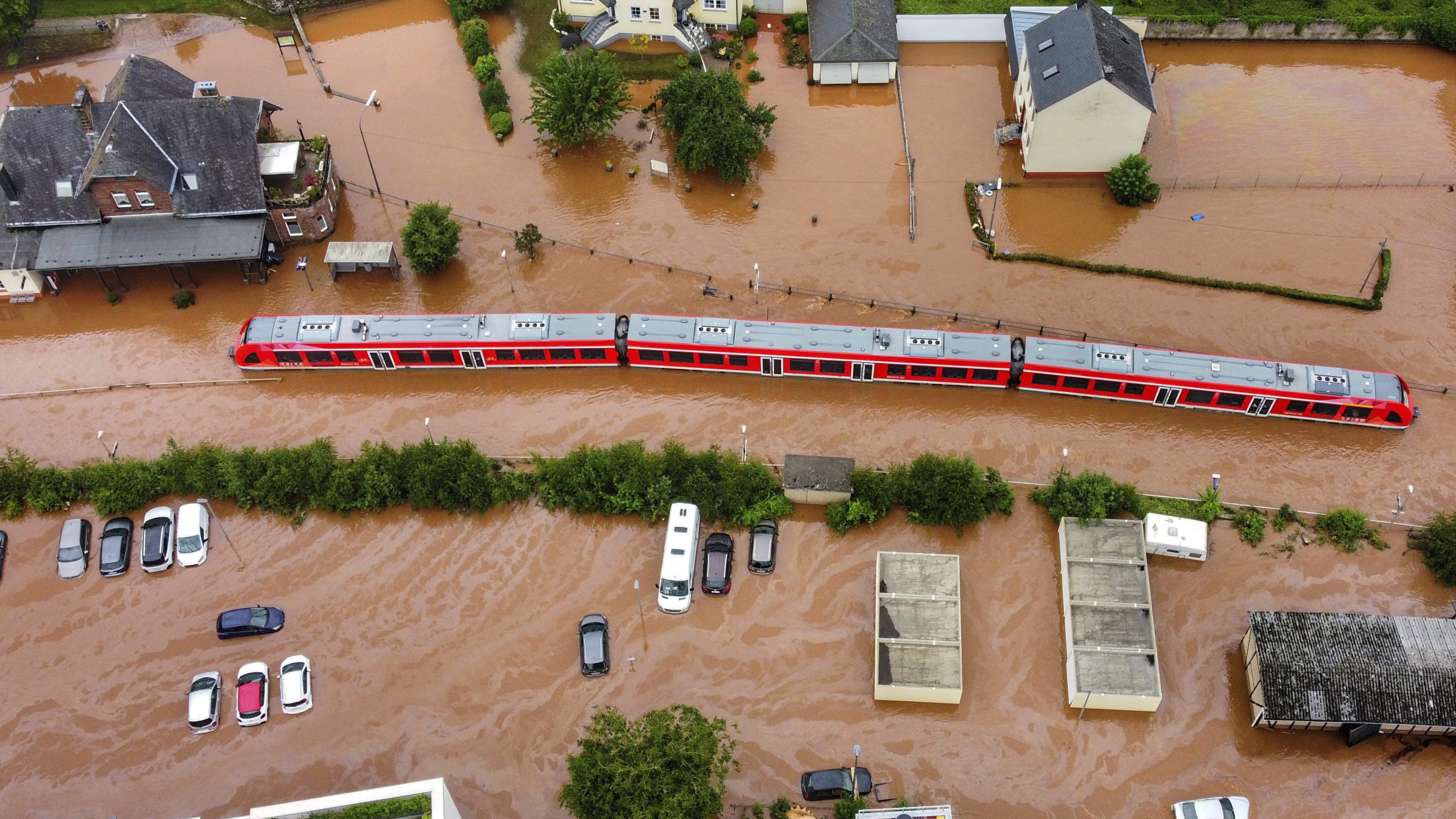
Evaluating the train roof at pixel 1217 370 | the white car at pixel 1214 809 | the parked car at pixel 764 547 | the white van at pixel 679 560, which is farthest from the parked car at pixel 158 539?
the white car at pixel 1214 809

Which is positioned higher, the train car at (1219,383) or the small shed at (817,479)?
the train car at (1219,383)

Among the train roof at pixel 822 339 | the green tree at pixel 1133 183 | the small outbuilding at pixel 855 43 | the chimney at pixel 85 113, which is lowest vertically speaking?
the train roof at pixel 822 339

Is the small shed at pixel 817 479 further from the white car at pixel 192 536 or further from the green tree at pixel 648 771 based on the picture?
the white car at pixel 192 536

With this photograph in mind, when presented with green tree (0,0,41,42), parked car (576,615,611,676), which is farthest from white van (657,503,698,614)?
green tree (0,0,41,42)

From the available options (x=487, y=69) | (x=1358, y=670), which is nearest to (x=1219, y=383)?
(x=1358, y=670)

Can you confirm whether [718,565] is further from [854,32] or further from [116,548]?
[854,32]

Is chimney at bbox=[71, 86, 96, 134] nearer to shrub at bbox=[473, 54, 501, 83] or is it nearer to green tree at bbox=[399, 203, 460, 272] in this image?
green tree at bbox=[399, 203, 460, 272]

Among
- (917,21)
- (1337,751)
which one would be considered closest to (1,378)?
(917,21)
